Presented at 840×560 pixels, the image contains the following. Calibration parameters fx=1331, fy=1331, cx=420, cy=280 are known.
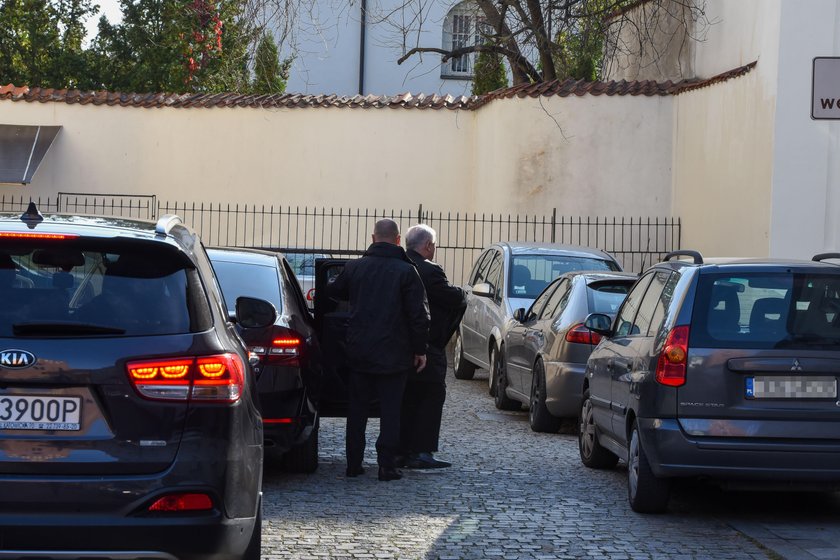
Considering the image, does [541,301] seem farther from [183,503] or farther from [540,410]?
[183,503]

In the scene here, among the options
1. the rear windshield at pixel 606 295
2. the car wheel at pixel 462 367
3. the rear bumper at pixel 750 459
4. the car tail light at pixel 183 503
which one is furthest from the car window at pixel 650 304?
the car wheel at pixel 462 367

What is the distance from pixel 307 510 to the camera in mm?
8070

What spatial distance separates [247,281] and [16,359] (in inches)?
188

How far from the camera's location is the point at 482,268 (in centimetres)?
1680

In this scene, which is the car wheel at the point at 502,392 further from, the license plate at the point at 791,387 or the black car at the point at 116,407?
the black car at the point at 116,407

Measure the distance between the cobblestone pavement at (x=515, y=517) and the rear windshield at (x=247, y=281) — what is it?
50.3 inches

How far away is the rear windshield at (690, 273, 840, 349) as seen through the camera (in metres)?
7.60

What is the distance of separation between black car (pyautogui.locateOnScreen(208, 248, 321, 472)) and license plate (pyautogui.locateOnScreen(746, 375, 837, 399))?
292cm

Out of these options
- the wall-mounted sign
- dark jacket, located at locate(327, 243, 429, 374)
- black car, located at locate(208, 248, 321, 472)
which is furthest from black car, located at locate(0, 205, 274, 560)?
the wall-mounted sign

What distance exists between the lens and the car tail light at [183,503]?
4.74 m

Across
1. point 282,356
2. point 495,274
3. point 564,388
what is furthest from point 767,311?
point 495,274

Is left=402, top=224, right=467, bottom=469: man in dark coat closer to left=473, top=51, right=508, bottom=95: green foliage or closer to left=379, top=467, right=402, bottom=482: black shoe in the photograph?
left=379, top=467, right=402, bottom=482: black shoe

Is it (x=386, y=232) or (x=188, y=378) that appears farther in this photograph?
(x=386, y=232)

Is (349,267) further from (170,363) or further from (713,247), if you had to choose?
(713,247)
